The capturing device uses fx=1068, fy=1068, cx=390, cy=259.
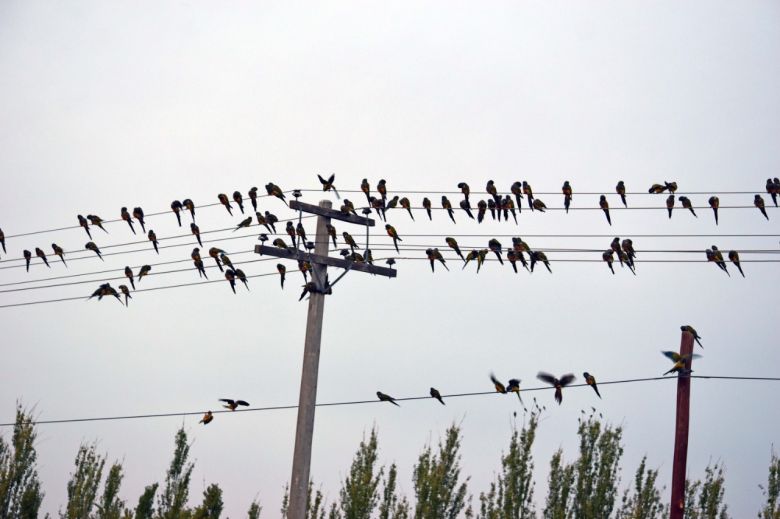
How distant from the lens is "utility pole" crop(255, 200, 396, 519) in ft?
47.4

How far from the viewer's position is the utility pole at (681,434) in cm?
1286

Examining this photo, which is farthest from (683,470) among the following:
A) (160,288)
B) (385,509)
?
(385,509)

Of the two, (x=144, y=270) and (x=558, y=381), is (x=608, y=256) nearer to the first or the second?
(x=558, y=381)

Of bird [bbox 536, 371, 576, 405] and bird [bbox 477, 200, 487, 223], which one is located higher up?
bird [bbox 477, 200, 487, 223]

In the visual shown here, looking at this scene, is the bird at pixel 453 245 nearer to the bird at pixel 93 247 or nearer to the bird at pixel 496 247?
the bird at pixel 496 247

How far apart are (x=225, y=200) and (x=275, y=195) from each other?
3.60ft

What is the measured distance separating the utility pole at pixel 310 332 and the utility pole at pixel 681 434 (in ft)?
15.8

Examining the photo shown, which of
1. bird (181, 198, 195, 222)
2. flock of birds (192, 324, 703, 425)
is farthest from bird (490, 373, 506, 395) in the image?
bird (181, 198, 195, 222)

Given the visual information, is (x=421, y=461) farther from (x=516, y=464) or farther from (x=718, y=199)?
(x=718, y=199)

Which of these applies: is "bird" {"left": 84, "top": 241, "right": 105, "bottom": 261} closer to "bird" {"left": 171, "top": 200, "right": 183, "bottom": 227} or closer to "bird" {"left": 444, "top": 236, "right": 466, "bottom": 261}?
"bird" {"left": 171, "top": 200, "right": 183, "bottom": 227}

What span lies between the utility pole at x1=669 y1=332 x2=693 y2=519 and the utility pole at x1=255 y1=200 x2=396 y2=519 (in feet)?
15.8

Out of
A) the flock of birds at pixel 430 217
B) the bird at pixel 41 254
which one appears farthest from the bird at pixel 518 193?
the bird at pixel 41 254

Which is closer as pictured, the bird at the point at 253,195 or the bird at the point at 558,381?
the bird at the point at 558,381

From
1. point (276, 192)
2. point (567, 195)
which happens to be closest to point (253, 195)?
point (276, 192)
